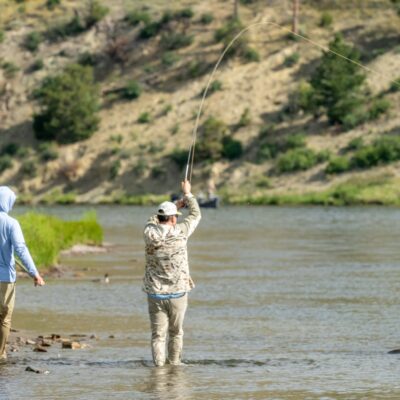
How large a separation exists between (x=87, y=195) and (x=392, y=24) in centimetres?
2606

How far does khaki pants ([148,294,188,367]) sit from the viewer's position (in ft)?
44.8

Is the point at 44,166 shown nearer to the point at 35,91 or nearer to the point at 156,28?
the point at 35,91

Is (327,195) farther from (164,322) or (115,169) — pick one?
(164,322)

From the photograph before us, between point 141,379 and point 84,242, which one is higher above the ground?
point 141,379

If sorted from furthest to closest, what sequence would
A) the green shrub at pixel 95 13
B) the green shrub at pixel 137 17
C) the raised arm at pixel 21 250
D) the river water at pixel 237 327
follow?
the green shrub at pixel 95 13, the green shrub at pixel 137 17, the raised arm at pixel 21 250, the river water at pixel 237 327

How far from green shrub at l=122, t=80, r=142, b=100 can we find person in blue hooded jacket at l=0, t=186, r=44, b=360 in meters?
81.4

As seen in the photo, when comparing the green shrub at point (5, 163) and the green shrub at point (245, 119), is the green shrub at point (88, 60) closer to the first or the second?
the green shrub at point (5, 163)

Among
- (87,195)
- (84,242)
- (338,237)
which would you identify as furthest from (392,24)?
(84,242)

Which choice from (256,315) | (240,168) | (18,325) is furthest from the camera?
(240,168)

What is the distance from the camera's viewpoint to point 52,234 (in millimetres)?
30344

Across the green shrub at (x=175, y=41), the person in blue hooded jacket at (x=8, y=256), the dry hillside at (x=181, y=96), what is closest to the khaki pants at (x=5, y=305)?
the person in blue hooded jacket at (x=8, y=256)

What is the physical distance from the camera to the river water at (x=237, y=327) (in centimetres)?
1276

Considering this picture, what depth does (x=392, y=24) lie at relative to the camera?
95938 millimetres

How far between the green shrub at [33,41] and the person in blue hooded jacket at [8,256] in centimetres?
9109
